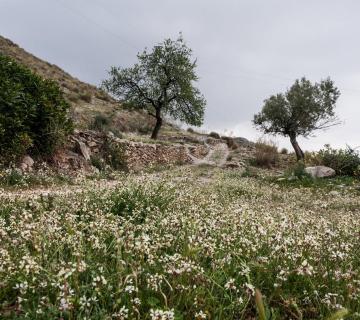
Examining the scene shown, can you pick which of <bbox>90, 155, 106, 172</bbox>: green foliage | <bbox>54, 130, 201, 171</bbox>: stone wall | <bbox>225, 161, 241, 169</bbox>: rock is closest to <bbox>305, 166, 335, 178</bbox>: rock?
<bbox>225, 161, 241, 169</bbox>: rock

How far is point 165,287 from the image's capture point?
3.57m

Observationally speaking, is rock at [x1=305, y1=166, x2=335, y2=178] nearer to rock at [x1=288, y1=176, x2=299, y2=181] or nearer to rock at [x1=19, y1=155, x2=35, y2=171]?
rock at [x1=288, y1=176, x2=299, y2=181]

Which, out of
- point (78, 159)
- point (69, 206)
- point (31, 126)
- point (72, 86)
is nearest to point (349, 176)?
point (78, 159)

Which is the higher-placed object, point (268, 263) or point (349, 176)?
point (349, 176)

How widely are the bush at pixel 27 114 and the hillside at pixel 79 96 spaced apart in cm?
2009

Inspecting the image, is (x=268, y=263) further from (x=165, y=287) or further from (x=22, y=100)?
(x=22, y=100)

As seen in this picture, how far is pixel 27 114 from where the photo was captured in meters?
14.8

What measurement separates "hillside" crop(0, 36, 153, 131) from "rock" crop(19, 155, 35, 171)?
2200cm

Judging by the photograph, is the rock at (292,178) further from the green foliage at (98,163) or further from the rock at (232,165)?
the green foliage at (98,163)

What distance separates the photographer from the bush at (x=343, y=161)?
25441 mm

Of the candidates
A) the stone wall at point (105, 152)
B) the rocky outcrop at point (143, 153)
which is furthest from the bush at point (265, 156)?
the stone wall at point (105, 152)

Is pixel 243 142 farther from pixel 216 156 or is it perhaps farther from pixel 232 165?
pixel 232 165

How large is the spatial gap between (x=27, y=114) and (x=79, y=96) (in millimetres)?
30825

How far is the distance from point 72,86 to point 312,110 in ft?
92.2
